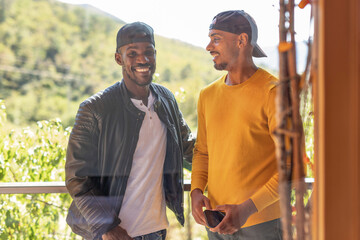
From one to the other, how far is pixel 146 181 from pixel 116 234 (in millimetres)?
293

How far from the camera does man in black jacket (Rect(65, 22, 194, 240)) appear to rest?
1.96 m

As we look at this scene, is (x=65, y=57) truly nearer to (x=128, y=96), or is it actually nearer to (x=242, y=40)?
(x=128, y=96)

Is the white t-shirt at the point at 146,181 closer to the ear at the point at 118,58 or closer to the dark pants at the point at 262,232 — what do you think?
the ear at the point at 118,58

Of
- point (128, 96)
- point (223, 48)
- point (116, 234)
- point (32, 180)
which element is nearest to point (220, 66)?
point (223, 48)

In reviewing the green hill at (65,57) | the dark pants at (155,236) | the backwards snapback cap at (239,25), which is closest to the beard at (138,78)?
the green hill at (65,57)

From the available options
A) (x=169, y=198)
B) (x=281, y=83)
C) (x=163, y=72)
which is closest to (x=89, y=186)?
(x=169, y=198)

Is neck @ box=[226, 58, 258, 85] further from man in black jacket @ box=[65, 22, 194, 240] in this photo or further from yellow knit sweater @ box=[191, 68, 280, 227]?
man in black jacket @ box=[65, 22, 194, 240]

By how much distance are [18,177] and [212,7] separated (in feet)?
5.10

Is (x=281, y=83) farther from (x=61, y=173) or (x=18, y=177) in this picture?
(x=18, y=177)

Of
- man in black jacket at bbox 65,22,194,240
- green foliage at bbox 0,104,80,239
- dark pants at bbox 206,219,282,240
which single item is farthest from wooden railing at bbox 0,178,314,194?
dark pants at bbox 206,219,282,240

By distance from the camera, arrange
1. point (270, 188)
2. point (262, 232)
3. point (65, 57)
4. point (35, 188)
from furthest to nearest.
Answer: point (35, 188) < point (65, 57) < point (262, 232) < point (270, 188)

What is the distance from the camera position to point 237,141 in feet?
5.91

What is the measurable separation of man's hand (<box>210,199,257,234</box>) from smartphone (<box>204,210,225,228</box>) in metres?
0.02

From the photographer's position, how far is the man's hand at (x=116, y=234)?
194cm
